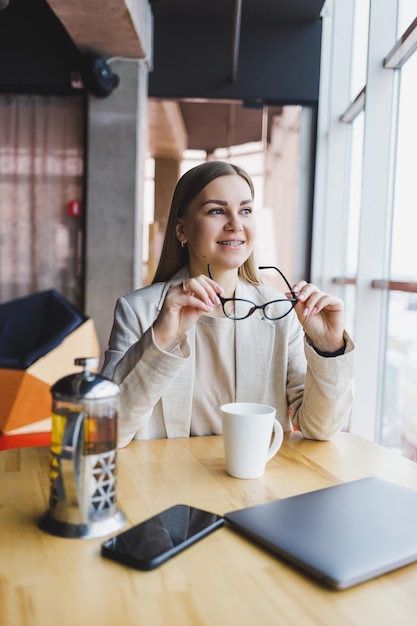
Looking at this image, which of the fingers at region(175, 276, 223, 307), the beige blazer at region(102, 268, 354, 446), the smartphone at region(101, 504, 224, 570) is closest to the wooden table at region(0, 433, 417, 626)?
the smartphone at region(101, 504, 224, 570)

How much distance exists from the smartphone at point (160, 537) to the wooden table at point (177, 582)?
1 centimetres

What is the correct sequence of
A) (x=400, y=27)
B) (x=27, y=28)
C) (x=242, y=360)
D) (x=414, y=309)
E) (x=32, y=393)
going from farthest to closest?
(x=27, y=28) → (x=32, y=393) → (x=400, y=27) → (x=414, y=309) → (x=242, y=360)

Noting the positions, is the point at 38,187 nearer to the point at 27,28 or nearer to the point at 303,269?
the point at 27,28

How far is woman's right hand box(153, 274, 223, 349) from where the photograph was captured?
125cm

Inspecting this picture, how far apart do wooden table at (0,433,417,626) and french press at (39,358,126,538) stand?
30 millimetres

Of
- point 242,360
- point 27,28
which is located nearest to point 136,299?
A: point 242,360

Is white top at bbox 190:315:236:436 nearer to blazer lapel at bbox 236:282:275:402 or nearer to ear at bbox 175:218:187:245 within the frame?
blazer lapel at bbox 236:282:275:402

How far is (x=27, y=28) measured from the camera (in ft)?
16.4

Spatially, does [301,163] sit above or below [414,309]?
above

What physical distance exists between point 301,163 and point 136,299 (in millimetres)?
4175

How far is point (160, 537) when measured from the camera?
81 centimetres

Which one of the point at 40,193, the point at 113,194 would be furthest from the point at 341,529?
the point at 40,193

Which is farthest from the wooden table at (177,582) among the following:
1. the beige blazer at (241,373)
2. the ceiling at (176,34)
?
the ceiling at (176,34)

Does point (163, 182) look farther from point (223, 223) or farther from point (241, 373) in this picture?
point (241, 373)
